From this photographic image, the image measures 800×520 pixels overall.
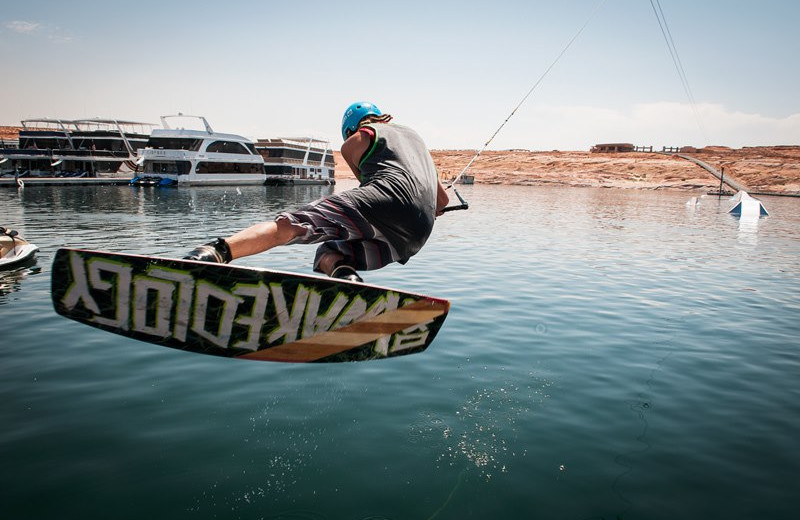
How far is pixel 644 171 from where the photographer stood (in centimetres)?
10331

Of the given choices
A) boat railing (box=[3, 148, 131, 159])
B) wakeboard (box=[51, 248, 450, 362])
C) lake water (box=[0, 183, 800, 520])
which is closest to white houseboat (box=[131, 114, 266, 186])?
boat railing (box=[3, 148, 131, 159])

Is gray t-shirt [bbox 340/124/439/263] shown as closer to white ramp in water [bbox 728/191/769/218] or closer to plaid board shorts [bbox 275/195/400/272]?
plaid board shorts [bbox 275/195/400/272]

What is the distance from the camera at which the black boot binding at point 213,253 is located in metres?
3.97

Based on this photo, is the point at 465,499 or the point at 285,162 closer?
the point at 465,499

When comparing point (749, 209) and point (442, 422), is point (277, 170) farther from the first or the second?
point (442, 422)

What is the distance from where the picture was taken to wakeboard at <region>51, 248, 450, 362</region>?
155 inches

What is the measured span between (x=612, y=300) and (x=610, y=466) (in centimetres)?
739

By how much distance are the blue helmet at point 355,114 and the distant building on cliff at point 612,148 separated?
14871 cm

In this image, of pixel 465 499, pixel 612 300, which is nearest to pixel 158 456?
pixel 465 499

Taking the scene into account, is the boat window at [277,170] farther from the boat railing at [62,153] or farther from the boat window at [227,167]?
the boat railing at [62,153]

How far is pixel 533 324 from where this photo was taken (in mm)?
8734

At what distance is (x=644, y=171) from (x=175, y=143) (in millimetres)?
87866

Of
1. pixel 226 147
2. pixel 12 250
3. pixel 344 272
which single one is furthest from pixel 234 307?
pixel 226 147

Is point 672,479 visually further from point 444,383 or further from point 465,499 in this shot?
point 444,383
